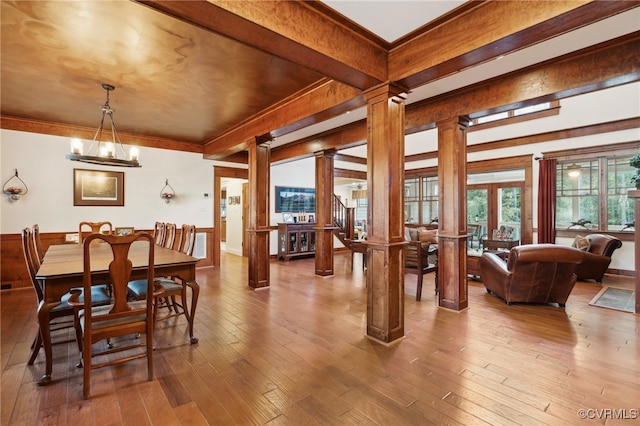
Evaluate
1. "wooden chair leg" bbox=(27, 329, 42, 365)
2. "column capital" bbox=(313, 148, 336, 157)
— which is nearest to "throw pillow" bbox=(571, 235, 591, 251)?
"column capital" bbox=(313, 148, 336, 157)

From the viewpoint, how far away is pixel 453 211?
3.80m

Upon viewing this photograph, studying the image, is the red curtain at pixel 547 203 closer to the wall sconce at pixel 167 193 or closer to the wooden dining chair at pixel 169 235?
the wooden dining chair at pixel 169 235

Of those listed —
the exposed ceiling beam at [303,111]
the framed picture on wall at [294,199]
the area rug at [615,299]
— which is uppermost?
the exposed ceiling beam at [303,111]

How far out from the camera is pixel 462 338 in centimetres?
298

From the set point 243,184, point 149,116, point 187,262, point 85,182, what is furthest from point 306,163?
point 187,262

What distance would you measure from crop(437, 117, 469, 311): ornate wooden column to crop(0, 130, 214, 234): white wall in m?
5.23

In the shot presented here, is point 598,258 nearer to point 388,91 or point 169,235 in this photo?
point 388,91

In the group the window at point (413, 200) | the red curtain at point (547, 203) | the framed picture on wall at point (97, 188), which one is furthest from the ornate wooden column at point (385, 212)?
the window at point (413, 200)

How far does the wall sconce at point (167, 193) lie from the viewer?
626cm

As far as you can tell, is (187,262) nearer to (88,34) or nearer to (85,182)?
→ (88,34)

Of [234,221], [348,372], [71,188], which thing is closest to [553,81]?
[348,372]

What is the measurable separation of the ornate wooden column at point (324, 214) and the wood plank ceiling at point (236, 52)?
1.64 m

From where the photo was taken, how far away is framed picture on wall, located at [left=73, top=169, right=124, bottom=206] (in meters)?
5.44

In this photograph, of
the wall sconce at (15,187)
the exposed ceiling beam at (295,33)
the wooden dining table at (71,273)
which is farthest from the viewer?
the wall sconce at (15,187)
